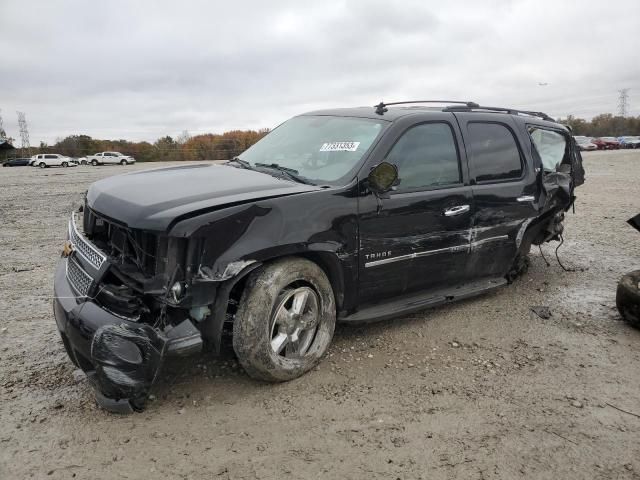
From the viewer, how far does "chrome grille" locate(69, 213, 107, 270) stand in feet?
10.1

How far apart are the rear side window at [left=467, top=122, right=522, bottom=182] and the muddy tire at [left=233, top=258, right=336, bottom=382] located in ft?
6.13

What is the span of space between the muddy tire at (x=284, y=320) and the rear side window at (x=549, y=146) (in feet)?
10.2

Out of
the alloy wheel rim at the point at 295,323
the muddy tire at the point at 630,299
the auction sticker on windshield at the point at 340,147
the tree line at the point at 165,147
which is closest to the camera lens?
the alloy wheel rim at the point at 295,323

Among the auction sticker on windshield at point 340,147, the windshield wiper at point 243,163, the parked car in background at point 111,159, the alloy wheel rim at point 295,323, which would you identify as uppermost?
the parked car in background at point 111,159

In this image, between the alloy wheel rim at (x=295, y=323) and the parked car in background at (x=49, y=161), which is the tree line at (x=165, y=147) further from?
the alloy wheel rim at (x=295, y=323)

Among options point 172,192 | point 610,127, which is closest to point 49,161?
point 172,192

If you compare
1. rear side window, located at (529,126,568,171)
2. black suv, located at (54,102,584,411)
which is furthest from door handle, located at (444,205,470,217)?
rear side window, located at (529,126,568,171)

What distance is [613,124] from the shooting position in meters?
87.2

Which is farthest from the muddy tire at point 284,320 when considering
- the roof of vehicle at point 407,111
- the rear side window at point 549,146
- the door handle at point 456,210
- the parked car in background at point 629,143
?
the parked car in background at point 629,143

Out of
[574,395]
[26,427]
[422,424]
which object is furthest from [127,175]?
[574,395]

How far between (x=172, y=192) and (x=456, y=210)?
88.8 inches

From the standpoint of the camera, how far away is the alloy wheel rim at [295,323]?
3273 millimetres

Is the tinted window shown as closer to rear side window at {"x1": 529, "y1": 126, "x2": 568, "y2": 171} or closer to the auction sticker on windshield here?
the auction sticker on windshield

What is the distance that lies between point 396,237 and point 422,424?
137 cm
